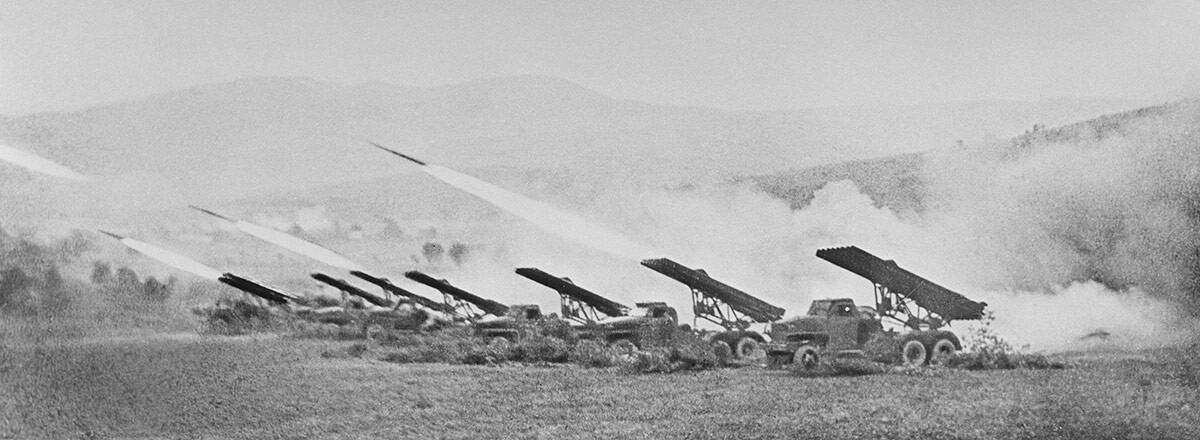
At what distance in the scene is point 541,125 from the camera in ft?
28.5

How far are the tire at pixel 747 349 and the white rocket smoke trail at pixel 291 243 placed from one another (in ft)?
9.38

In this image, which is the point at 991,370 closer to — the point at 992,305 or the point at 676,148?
the point at 992,305

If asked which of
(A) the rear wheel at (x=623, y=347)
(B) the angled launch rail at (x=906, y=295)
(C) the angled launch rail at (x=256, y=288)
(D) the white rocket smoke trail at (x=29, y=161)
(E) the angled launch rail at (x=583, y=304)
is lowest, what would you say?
(A) the rear wheel at (x=623, y=347)

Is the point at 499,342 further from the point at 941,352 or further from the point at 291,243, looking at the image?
the point at 941,352

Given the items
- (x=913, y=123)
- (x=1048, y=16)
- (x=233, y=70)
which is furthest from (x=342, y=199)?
(x=1048, y=16)

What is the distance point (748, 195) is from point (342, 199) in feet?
9.93

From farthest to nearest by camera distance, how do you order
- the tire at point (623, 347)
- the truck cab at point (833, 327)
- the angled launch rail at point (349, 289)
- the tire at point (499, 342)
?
1. the angled launch rail at point (349, 289)
2. the tire at point (499, 342)
3. the tire at point (623, 347)
4. the truck cab at point (833, 327)

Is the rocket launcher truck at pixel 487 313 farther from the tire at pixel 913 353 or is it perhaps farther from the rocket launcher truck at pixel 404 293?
the tire at pixel 913 353

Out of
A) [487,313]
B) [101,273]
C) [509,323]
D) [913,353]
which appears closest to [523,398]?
[509,323]

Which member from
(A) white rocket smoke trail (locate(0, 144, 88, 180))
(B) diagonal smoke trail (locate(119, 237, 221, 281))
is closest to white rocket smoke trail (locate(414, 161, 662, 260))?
(B) diagonal smoke trail (locate(119, 237, 221, 281))

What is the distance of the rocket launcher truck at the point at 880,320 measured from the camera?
8125mm

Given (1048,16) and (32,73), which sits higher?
(1048,16)

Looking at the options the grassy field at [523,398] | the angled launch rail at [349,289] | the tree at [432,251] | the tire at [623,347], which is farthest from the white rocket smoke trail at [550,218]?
the angled launch rail at [349,289]

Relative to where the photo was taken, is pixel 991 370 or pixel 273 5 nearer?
A: pixel 991 370
